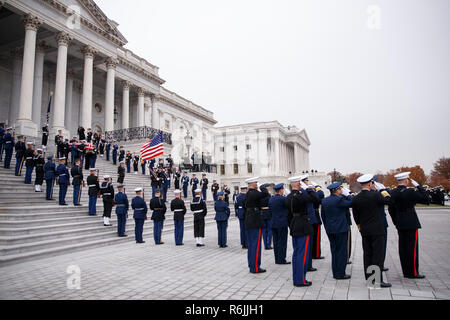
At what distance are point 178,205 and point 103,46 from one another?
21947 millimetres

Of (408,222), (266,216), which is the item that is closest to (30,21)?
(266,216)

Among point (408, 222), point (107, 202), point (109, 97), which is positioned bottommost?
point (408, 222)

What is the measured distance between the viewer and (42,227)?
30.5 feet

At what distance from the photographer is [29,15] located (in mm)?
20000

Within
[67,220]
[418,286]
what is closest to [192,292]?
[418,286]

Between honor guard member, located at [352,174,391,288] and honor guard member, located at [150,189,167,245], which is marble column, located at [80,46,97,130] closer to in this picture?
honor guard member, located at [150,189,167,245]

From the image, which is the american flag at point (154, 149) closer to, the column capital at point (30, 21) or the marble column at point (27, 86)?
the marble column at point (27, 86)

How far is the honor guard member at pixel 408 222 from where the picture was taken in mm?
5879

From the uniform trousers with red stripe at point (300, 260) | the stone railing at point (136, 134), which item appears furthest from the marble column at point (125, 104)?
the uniform trousers with red stripe at point (300, 260)

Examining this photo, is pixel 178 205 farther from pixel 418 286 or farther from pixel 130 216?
pixel 418 286

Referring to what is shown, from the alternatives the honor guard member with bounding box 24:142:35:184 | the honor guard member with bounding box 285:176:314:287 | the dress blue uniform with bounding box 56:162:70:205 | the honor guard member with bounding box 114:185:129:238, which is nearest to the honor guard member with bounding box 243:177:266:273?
the honor guard member with bounding box 285:176:314:287

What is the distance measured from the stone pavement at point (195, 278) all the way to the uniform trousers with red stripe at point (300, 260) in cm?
23

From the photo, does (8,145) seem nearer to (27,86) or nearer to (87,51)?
(27,86)

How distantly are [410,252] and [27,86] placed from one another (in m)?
23.0
